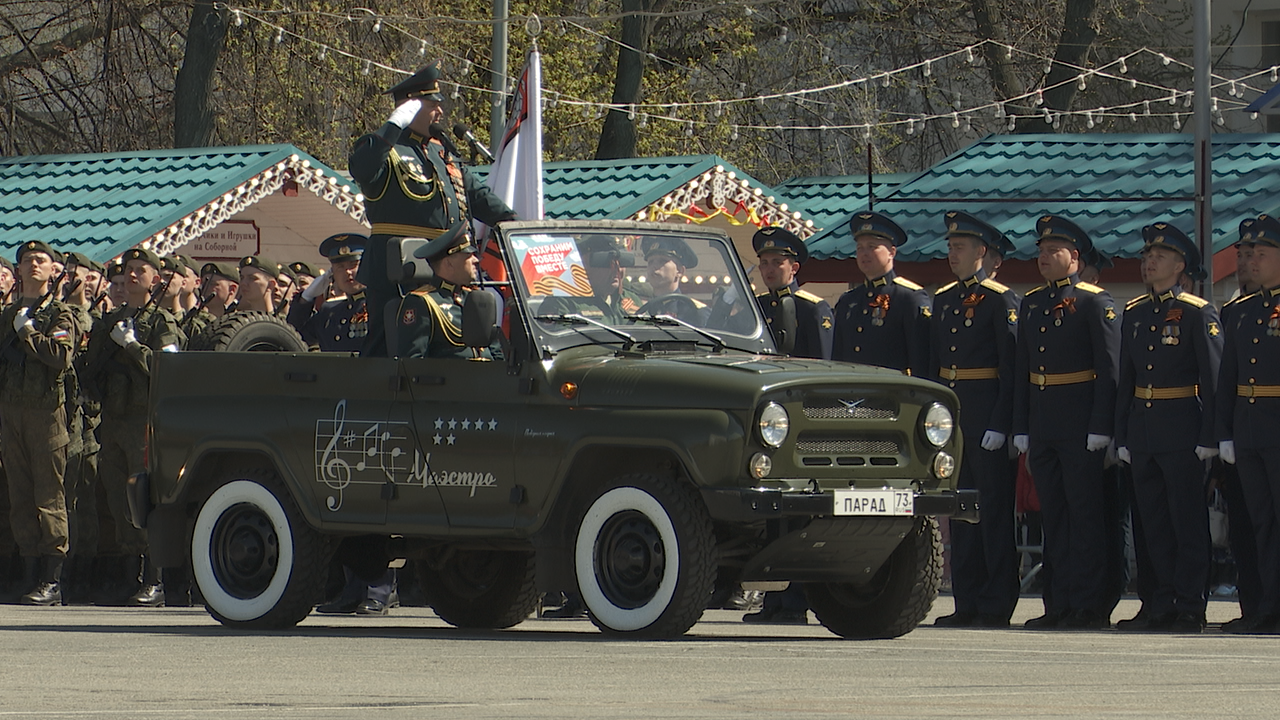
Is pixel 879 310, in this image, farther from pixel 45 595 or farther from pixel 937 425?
pixel 45 595

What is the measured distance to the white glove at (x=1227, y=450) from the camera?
12.8 m

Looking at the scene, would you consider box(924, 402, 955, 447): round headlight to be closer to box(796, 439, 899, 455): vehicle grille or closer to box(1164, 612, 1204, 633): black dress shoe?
box(796, 439, 899, 455): vehicle grille

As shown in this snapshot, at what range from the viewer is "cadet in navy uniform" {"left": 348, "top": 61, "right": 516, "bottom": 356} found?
12.2m

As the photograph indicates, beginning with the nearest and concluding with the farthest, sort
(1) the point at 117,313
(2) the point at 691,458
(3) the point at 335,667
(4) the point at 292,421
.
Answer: (3) the point at 335,667 → (2) the point at 691,458 → (4) the point at 292,421 → (1) the point at 117,313

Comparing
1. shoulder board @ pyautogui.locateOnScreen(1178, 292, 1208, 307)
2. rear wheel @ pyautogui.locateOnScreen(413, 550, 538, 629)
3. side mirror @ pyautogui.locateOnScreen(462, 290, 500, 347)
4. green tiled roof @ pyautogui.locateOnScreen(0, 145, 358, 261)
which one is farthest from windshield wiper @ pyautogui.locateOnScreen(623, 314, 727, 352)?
green tiled roof @ pyautogui.locateOnScreen(0, 145, 358, 261)

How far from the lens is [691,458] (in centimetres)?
1054

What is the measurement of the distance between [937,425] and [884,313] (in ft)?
10.2

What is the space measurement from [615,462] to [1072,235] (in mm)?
3845

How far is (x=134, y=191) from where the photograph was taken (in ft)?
73.0

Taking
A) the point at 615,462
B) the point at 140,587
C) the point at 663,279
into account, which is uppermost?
the point at 663,279

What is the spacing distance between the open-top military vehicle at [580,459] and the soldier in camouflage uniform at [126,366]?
3489 mm

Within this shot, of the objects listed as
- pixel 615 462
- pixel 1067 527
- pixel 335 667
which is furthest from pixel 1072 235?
pixel 335 667

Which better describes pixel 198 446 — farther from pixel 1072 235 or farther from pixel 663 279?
pixel 1072 235

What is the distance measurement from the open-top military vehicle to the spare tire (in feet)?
2.25
